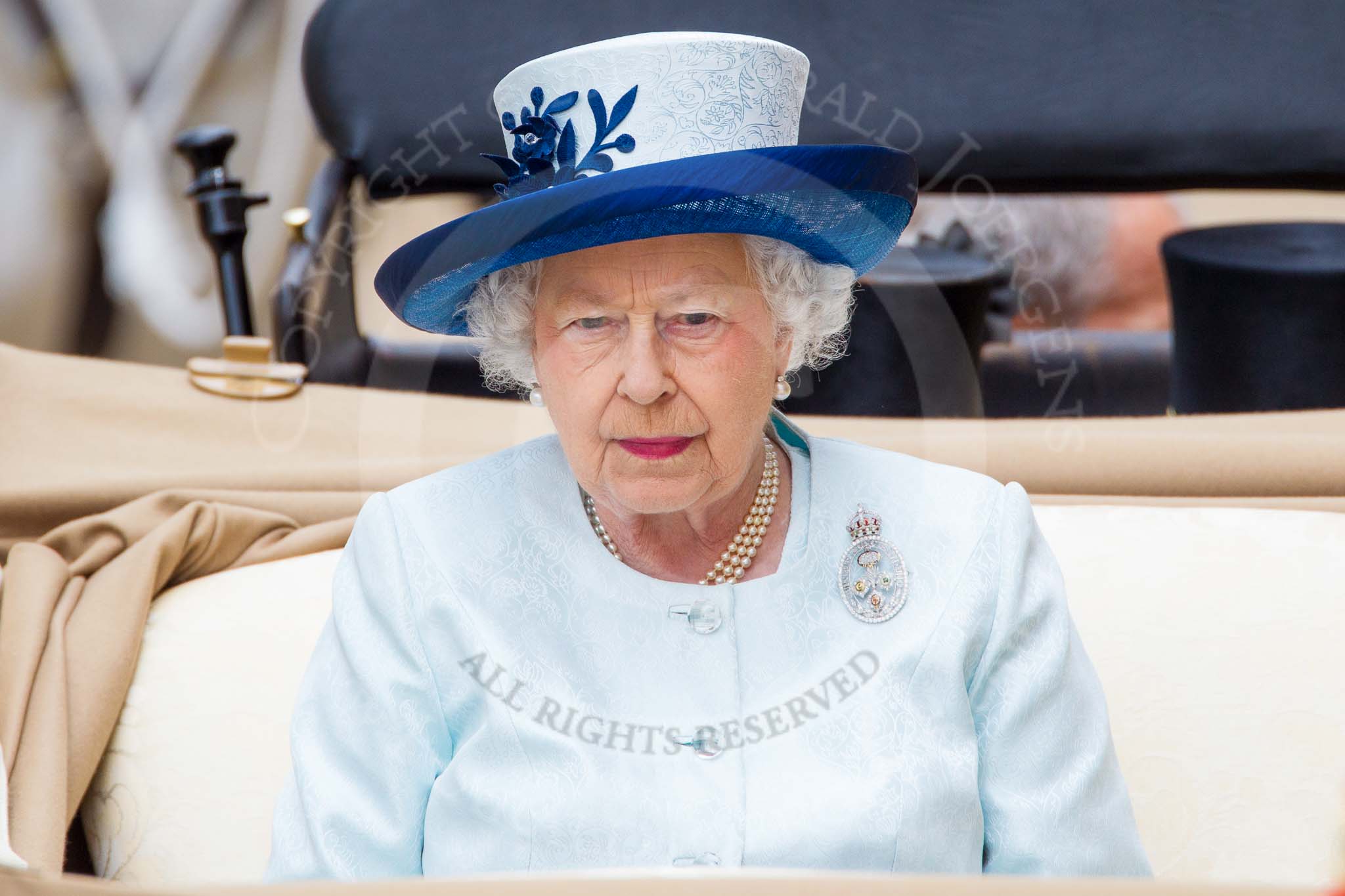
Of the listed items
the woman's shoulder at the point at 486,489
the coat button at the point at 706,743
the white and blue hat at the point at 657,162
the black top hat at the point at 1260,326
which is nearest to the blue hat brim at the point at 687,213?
the white and blue hat at the point at 657,162

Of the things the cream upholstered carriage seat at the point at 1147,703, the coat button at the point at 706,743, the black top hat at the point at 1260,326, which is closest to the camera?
the coat button at the point at 706,743

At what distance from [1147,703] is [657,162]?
1008 mm

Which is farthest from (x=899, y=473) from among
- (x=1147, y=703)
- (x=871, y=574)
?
(x=1147, y=703)

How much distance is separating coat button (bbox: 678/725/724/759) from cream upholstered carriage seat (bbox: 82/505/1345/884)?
67cm

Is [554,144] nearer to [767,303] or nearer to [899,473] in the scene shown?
[767,303]

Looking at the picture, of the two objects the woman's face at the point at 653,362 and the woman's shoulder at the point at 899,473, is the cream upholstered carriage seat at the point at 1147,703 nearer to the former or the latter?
the woman's shoulder at the point at 899,473

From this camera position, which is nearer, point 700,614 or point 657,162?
point 657,162

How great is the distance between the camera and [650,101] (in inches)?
46.5

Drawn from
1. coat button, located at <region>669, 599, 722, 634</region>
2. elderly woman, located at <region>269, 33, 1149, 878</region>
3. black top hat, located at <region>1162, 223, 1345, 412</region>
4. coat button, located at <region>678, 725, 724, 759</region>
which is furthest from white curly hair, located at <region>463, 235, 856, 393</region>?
black top hat, located at <region>1162, 223, 1345, 412</region>

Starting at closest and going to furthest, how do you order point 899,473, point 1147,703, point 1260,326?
1. point 899,473
2. point 1147,703
3. point 1260,326

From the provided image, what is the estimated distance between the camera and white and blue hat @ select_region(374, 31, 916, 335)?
1.13 m

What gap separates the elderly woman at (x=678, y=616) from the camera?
3.90ft

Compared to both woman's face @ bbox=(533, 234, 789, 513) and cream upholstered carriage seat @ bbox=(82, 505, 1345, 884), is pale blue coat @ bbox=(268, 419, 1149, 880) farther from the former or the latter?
cream upholstered carriage seat @ bbox=(82, 505, 1345, 884)

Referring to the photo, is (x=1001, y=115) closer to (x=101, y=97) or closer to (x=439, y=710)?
(x=101, y=97)
